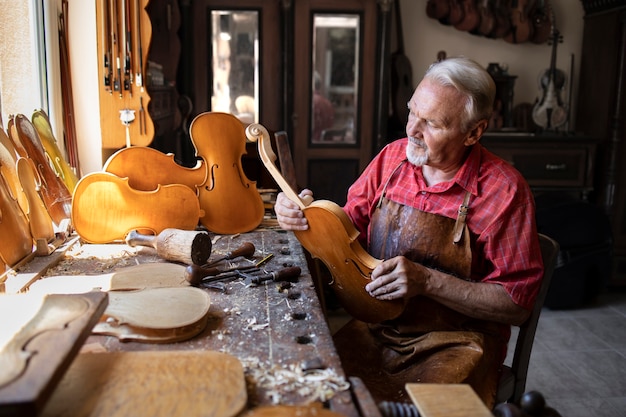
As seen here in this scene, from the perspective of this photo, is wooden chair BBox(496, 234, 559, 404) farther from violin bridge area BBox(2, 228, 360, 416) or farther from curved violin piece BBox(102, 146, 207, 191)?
curved violin piece BBox(102, 146, 207, 191)

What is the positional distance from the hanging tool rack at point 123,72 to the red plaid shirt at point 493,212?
4.30 ft

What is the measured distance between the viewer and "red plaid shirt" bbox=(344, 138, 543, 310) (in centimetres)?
181

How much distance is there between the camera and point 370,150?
4660mm

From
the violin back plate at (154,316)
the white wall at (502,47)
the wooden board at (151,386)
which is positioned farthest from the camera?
the white wall at (502,47)

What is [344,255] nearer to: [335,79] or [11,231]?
[11,231]

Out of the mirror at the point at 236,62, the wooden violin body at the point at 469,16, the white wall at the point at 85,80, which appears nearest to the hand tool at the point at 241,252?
the white wall at the point at 85,80

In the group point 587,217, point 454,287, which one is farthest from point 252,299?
point 587,217

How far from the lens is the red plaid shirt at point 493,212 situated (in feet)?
5.94

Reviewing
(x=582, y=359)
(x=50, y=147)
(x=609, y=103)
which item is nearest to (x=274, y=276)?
(x=50, y=147)

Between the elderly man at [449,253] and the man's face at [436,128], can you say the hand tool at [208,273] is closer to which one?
the elderly man at [449,253]

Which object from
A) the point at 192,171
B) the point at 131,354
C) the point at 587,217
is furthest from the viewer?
the point at 587,217

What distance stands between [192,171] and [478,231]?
1.16m

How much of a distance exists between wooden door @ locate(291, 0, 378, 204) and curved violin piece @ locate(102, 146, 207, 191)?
2163 mm

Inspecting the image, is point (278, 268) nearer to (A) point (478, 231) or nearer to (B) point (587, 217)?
(A) point (478, 231)
